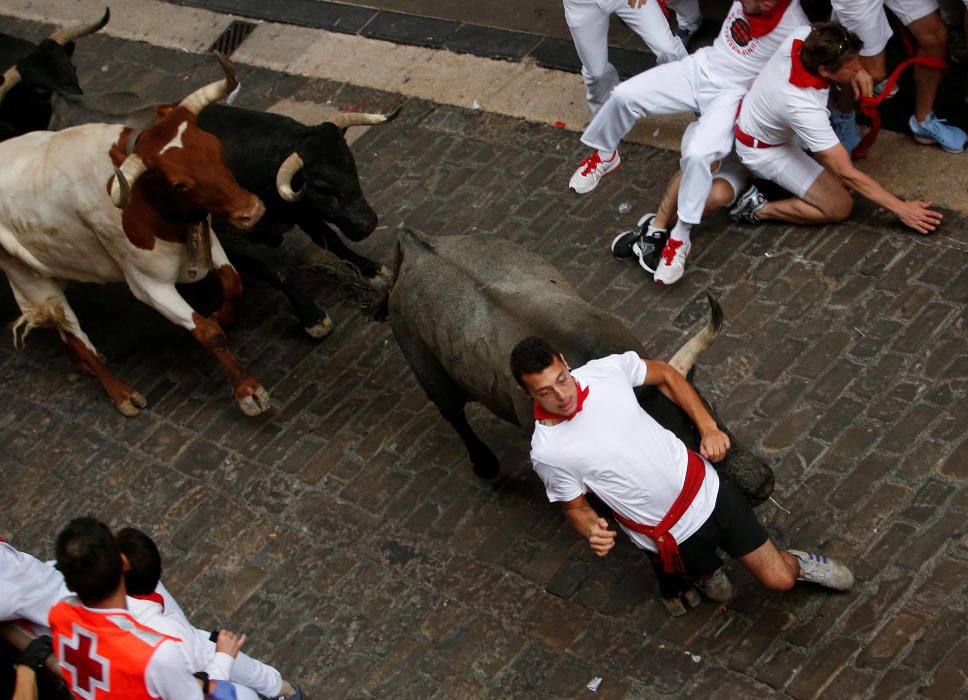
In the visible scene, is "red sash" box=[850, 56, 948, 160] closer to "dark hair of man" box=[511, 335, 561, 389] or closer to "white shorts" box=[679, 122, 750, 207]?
"white shorts" box=[679, 122, 750, 207]

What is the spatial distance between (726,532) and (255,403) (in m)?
3.59

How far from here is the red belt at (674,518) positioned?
5.51m

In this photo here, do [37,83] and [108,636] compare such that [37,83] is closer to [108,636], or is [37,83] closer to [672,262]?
[672,262]

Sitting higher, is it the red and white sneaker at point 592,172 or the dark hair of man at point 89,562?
the dark hair of man at point 89,562

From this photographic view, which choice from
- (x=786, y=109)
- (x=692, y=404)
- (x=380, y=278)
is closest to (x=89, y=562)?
(x=692, y=404)

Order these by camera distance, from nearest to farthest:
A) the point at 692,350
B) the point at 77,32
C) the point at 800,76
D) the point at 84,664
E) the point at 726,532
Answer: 1. the point at 84,664
2. the point at 726,532
3. the point at 692,350
4. the point at 800,76
5. the point at 77,32

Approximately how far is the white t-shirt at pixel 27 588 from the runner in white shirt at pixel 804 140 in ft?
15.5

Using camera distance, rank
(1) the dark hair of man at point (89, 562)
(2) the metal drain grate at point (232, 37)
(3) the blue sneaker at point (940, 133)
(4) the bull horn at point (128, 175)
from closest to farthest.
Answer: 1. (1) the dark hair of man at point (89, 562)
2. (4) the bull horn at point (128, 175)
3. (3) the blue sneaker at point (940, 133)
4. (2) the metal drain grate at point (232, 37)

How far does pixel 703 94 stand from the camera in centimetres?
823

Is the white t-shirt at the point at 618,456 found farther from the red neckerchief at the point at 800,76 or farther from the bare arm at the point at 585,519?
the red neckerchief at the point at 800,76

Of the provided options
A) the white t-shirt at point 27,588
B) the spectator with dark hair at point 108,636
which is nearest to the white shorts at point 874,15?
the spectator with dark hair at point 108,636

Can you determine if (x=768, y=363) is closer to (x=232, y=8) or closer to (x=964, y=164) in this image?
(x=964, y=164)

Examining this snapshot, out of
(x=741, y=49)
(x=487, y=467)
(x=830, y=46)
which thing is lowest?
(x=487, y=467)

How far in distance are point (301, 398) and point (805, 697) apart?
388 centimetres
